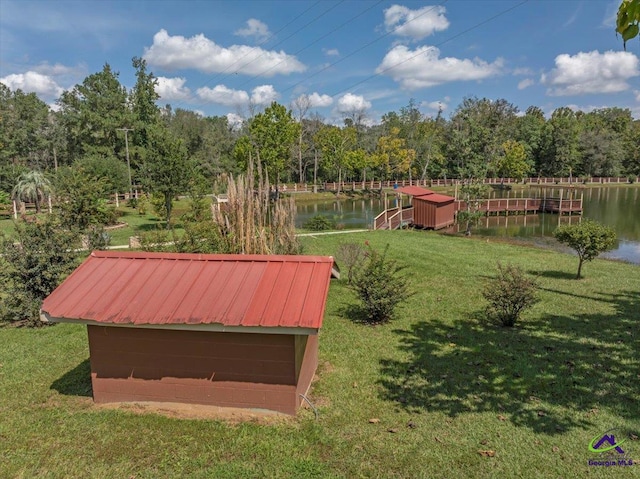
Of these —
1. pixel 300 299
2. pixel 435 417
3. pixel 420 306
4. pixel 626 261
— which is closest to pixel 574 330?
pixel 420 306

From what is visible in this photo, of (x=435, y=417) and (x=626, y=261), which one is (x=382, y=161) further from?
(x=435, y=417)

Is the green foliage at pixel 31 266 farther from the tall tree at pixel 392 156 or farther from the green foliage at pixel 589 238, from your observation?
the tall tree at pixel 392 156

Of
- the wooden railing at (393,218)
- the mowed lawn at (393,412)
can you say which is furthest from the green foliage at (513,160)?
the mowed lawn at (393,412)

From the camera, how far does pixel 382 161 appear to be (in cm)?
5528

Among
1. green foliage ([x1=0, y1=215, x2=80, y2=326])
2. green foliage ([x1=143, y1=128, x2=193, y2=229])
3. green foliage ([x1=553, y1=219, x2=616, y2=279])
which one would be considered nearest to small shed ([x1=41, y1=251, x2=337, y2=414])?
green foliage ([x1=0, y1=215, x2=80, y2=326])

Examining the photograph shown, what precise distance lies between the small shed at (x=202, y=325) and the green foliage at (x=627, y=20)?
11.8ft

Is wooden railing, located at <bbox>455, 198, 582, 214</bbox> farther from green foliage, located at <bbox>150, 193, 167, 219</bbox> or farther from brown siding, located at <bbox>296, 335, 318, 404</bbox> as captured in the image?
brown siding, located at <bbox>296, 335, 318, 404</bbox>

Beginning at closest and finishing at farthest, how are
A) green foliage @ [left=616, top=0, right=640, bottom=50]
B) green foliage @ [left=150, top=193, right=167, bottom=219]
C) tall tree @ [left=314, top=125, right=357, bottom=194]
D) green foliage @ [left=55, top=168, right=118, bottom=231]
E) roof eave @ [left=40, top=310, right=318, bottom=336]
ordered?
green foliage @ [left=616, top=0, right=640, bottom=50] → roof eave @ [left=40, top=310, right=318, bottom=336] → green foliage @ [left=55, top=168, right=118, bottom=231] → green foliage @ [left=150, top=193, right=167, bottom=219] → tall tree @ [left=314, top=125, right=357, bottom=194]

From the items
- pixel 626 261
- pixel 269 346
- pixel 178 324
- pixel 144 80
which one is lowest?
pixel 626 261

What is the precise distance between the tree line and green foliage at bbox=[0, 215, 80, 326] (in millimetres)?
12594

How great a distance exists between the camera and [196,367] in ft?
17.4

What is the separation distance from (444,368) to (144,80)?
4556 centimetres

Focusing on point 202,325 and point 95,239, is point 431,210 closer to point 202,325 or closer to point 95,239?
point 95,239

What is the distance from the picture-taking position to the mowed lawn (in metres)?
4.34
